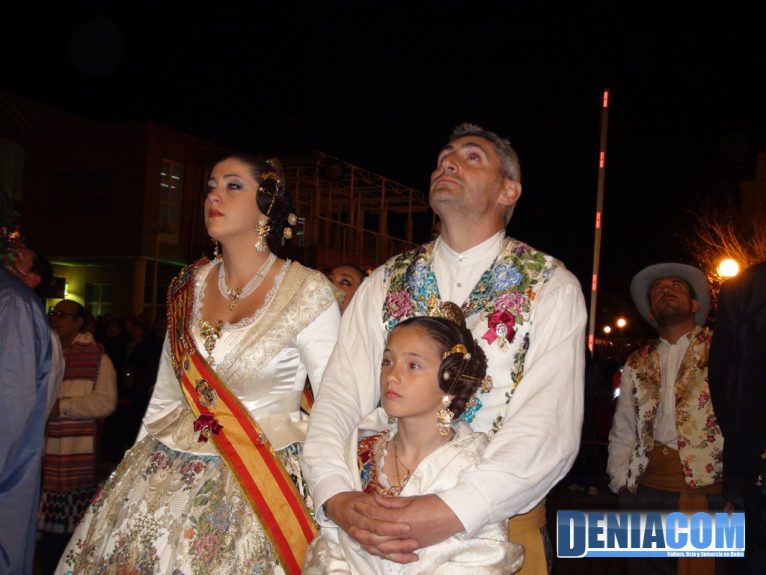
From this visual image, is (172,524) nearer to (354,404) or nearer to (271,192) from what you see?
(354,404)

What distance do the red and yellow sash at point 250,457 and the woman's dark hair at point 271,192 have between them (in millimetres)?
586

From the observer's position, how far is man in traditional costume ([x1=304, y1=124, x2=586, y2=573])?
7.13 feet

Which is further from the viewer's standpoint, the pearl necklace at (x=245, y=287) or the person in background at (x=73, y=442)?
the person in background at (x=73, y=442)

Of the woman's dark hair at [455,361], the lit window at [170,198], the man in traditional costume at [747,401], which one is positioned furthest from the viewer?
the lit window at [170,198]

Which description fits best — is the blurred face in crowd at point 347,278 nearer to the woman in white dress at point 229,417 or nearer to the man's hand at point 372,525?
the woman in white dress at point 229,417

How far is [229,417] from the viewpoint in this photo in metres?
2.96

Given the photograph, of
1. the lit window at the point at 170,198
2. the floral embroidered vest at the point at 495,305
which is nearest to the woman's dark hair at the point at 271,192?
the floral embroidered vest at the point at 495,305

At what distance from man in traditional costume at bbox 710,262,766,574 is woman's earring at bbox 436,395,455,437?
3.86ft

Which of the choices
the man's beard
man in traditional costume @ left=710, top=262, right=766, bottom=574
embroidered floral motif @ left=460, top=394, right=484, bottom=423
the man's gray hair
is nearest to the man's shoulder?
embroidered floral motif @ left=460, top=394, right=484, bottom=423

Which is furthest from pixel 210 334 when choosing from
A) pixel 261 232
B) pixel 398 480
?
→ pixel 398 480

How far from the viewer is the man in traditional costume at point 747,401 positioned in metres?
2.83

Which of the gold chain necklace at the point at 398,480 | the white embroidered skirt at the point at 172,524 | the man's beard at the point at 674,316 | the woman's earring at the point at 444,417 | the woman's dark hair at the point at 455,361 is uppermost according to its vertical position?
the man's beard at the point at 674,316

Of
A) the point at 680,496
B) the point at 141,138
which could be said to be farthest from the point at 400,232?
the point at 680,496

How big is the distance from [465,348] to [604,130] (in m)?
8.25
